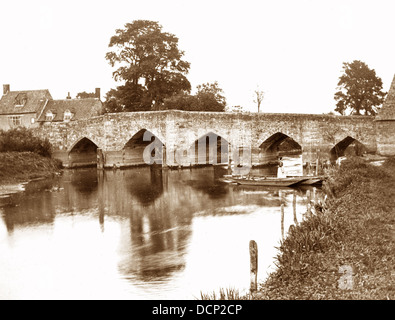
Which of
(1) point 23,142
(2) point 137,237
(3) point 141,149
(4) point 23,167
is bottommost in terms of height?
(2) point 137,237

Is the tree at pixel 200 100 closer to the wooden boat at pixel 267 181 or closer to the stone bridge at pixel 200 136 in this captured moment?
the stone bridge at pixel 200 136

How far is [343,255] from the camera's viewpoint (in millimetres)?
11273

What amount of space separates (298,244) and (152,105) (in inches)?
1506

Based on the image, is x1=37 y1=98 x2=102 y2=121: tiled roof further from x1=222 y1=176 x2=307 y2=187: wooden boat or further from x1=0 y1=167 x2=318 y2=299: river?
x1=222 y1=176 x2=307 y2=187: wooden boat

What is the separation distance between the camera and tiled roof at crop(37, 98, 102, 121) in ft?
171

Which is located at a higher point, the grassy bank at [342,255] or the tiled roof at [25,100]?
the tiled roof at [25,100]

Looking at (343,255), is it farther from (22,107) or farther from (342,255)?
(22,107)

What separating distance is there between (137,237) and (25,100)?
3841 cm

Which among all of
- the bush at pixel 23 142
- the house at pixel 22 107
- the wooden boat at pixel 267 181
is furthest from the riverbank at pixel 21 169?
the wooden boat at pixel 267 181

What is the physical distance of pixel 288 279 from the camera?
10.7m

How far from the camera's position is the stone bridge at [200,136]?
123 ft

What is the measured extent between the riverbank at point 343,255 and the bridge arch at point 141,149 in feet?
91.7

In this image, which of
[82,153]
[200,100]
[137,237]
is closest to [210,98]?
[200,100]

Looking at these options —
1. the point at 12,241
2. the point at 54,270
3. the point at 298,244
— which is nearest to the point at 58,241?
the point at 12,241
